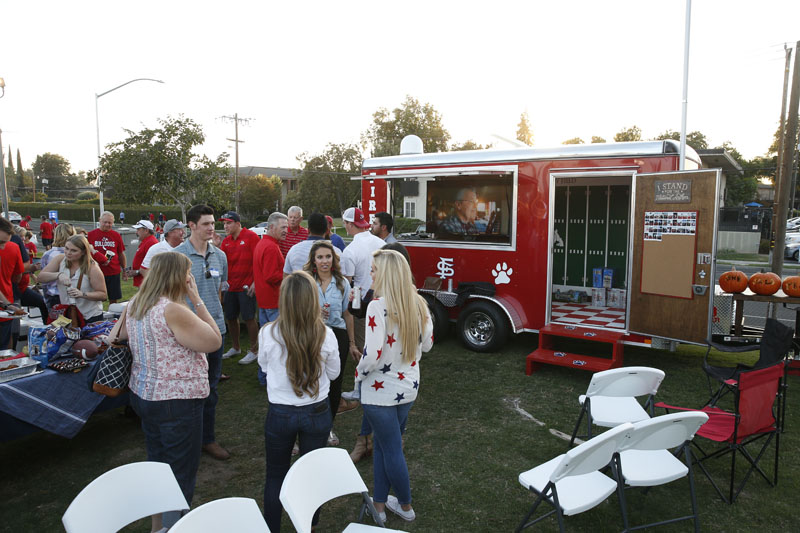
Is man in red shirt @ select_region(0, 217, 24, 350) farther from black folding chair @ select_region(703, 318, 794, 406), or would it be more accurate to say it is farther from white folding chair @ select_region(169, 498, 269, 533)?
black folding chair @ select_region(703, 318, 794, 406)

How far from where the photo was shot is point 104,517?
6.55 feet

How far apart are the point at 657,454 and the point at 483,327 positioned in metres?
3.49

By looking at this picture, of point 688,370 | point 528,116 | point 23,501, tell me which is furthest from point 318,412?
point 528,116

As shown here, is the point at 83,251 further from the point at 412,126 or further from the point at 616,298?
the point at 412,126

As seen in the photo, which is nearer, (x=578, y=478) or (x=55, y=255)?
(x=578, y=478)

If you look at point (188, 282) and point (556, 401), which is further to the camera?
point (556, 401)

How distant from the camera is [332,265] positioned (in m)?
3.82

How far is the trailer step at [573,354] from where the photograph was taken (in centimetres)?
549

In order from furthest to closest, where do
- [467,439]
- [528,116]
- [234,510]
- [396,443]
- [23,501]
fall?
[528,116]
[467,439]
[23,501]
[396,443]
[234,510]

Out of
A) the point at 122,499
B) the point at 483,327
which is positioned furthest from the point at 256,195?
the point at 122,499

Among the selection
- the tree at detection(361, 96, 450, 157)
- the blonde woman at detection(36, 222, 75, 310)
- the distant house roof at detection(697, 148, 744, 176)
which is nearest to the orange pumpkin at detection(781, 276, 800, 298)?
the distant house roof at detection(697, 148, 744, 176)

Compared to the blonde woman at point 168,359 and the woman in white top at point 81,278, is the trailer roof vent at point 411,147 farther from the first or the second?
the blonde woman at point 168,359

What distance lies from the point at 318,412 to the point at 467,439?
1.99 m

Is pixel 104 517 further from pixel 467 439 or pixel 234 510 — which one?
pixel 467 439
